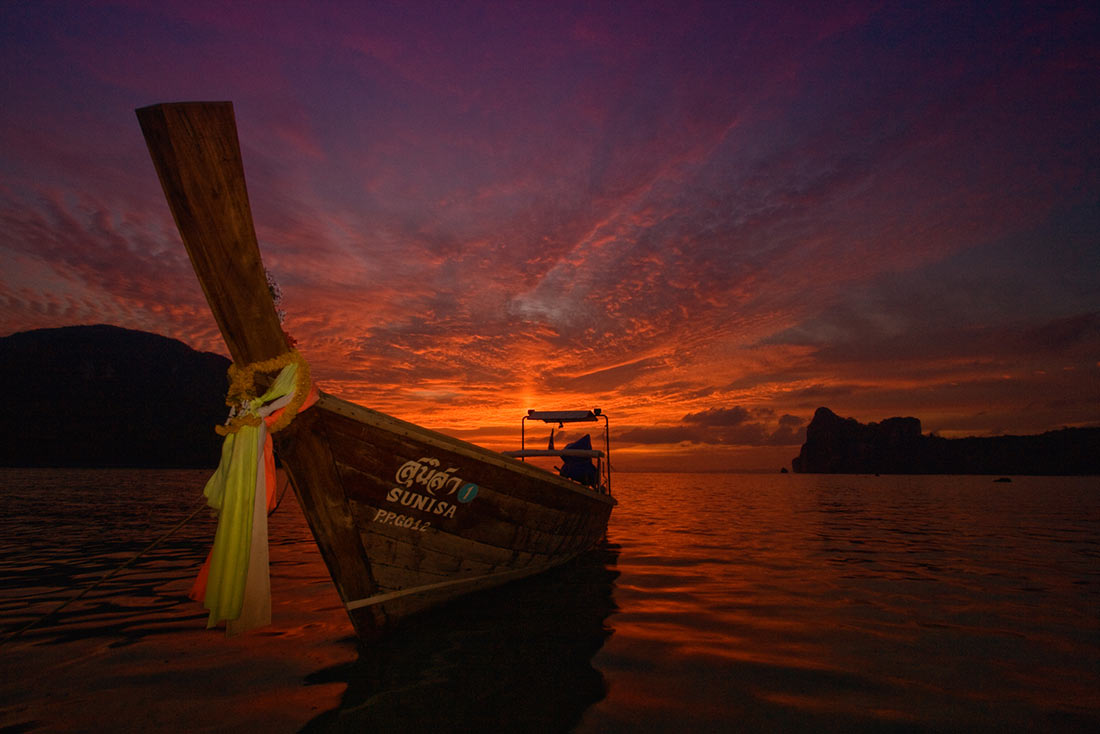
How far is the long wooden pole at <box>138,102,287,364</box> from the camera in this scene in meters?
2.87

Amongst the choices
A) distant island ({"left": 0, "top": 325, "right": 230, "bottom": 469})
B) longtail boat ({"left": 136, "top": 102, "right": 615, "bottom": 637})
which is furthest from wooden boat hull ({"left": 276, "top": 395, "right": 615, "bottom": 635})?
distant island ({"left": 0, "top": 325, "right": 230, "bottom": 469})

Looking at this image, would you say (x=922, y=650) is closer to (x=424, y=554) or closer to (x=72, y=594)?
(x=424, y=554)

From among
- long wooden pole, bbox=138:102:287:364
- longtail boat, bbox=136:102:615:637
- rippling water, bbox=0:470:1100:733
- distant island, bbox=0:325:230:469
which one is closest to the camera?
long wooden pole, bbox=138:102:287:364

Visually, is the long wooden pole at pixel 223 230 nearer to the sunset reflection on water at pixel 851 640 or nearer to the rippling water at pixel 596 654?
the rippling water at pixel 596 654

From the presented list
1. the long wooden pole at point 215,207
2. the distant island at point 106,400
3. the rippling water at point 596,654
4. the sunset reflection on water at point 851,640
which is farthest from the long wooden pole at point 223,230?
the distant island at point 106,400

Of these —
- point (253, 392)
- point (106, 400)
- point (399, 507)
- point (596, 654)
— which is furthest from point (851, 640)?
point (106, 400)

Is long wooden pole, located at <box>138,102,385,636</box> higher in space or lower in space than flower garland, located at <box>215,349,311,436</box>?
higher

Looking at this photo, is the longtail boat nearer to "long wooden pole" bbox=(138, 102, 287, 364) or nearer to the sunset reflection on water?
"long wooden pole" bbox=(138, 102, 287, 364)

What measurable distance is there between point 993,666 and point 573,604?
14.1ft

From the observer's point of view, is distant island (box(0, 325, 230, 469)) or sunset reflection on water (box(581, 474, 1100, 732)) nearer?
sunset reflection on water (box(581, 474, 1100, 732))

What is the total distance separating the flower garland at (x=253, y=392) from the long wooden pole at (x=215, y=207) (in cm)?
15

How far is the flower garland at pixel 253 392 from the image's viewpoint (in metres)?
3.53

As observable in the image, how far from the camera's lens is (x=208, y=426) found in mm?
119000

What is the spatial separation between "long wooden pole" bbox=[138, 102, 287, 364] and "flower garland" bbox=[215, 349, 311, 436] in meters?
0.15
